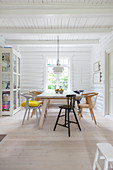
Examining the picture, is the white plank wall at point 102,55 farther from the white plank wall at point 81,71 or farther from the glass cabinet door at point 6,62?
the glass cabinet door at point 6,62

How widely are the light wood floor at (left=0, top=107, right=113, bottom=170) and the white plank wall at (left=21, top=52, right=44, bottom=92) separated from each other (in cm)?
299

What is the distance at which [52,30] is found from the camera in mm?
4328

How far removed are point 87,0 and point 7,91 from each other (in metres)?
3.50

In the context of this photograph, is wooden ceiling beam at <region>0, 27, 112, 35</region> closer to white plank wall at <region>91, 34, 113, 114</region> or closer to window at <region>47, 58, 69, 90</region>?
white plank wall at <region>91, 34, 113, 114</region>

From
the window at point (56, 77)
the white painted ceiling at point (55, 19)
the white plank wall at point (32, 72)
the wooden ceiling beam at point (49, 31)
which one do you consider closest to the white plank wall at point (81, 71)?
the window at point (56, 77)

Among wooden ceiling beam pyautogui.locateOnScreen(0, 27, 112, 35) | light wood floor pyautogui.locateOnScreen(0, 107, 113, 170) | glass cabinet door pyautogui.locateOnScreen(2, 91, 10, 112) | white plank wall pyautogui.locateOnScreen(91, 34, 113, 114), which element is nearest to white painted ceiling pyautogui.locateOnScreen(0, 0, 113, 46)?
wooden ceiling beam pyautogui.locateOnScreen(0, 27, 112, 35)

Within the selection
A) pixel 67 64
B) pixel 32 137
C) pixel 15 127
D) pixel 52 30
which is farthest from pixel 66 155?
pixel 67 64

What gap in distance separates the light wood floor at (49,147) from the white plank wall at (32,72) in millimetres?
2994

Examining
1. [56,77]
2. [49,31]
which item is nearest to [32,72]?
[56,77]

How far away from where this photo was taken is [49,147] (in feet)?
7.50

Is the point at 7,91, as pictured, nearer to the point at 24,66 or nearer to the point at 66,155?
the point at 24,66

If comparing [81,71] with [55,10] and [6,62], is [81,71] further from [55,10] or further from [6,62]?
[55,10]

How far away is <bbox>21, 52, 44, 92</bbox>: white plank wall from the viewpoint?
625 centimetres

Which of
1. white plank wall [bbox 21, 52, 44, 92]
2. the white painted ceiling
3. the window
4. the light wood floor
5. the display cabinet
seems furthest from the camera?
the window
